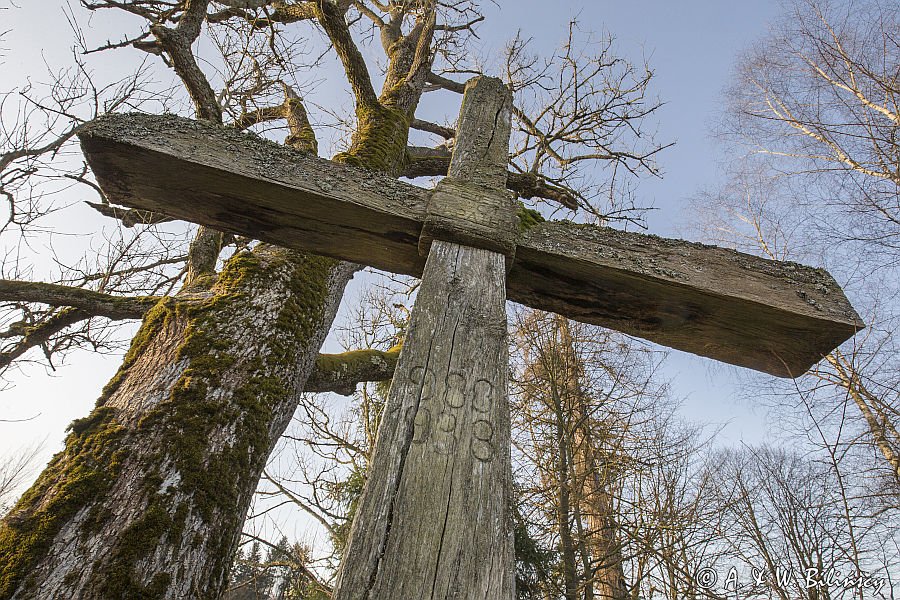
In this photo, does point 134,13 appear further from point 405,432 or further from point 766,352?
point 766,352

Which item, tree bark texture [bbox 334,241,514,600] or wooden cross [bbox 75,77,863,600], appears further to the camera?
wooden cross [bbox 75,77,863,600]

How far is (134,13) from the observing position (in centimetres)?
460

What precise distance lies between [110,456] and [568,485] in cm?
451

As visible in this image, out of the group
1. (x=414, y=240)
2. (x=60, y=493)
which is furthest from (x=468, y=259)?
(x=60, y=493)

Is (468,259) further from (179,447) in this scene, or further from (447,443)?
(179,447)

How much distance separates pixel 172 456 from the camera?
1850 mm

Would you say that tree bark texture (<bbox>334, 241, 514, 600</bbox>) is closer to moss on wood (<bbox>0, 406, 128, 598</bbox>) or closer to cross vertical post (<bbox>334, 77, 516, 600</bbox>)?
cross vertical post (<bbox>334, 77, 516, 600</bbox>)

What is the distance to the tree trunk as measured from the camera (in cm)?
152

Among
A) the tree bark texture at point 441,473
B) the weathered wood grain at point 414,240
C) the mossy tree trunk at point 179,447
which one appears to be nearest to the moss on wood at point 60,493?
the mossy tree trunk at point 179,447

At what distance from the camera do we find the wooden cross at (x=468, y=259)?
45.6 inches

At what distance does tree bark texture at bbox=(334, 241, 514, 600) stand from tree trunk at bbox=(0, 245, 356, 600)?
1.33 meters

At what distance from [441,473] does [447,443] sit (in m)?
0.07

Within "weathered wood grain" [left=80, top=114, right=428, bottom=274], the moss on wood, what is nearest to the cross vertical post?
"weathered wood grain" [left=80, top=114, right=428, bottom=274]

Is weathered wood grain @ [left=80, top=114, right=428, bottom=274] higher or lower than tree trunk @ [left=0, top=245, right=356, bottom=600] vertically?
higher
